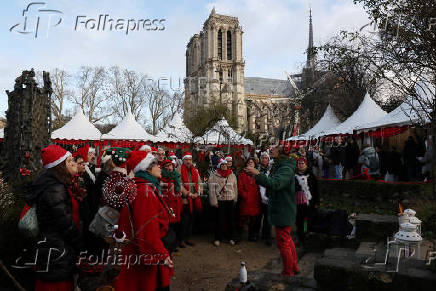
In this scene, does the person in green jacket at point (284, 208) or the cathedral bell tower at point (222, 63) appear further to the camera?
the cathedral bell tower at point (222, 63)

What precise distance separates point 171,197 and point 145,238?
319 cm

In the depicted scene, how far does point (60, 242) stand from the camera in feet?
8.86

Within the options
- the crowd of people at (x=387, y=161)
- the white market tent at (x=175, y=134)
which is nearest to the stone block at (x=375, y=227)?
the crowd of people at (x=387, y=161)

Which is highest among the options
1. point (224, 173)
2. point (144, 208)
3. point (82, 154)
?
point (82, 154)

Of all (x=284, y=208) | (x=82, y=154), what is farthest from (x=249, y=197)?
(x=82, y=154)

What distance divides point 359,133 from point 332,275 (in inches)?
405

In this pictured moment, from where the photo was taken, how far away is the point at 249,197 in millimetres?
6602

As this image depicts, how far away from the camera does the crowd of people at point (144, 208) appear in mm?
2627

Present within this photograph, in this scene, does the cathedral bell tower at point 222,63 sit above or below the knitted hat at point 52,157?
above

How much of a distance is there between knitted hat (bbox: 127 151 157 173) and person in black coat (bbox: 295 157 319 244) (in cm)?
378

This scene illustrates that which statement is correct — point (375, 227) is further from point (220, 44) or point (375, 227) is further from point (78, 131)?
point (220, 44)

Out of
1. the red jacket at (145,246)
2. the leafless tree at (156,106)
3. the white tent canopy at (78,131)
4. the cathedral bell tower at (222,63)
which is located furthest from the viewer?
the cathedral bell tower at (222,63)

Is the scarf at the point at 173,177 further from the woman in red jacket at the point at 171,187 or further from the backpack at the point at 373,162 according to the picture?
the backpack at the point at 373,162

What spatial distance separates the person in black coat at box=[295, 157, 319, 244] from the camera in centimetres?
586
